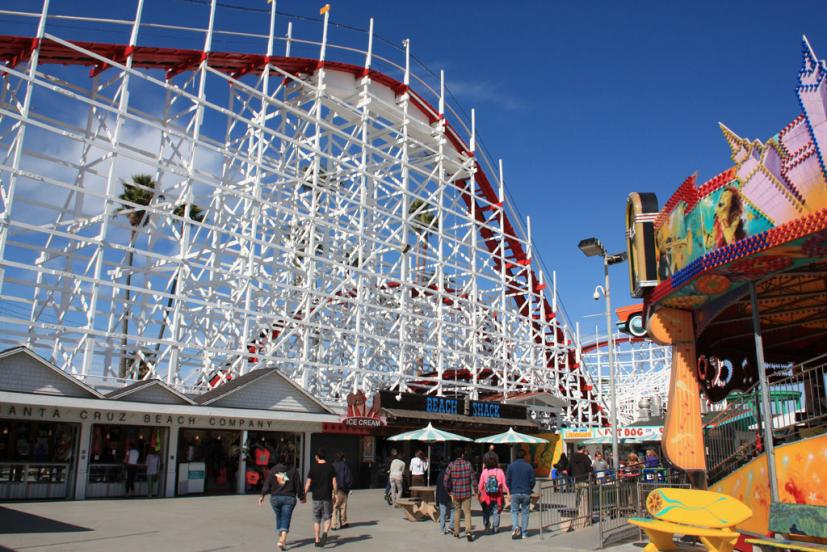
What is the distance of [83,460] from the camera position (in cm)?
1593

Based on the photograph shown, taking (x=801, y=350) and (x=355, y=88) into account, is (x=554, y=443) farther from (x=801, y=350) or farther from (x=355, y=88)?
(x=355, y=88)

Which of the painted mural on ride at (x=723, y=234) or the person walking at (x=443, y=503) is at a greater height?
the painted mural on ride at (x=723, y=234)

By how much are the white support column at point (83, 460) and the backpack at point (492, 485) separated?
924 cm

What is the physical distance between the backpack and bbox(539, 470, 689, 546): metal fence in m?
0.77

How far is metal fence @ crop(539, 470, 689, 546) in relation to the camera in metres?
11.8

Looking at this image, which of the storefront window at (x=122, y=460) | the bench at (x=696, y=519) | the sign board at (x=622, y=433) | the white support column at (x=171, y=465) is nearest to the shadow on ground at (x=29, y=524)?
the storefront window at (x=122, y=460)

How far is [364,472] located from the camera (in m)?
21.8

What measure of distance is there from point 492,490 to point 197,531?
16.2 ft

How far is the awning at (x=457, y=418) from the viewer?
20.7 m

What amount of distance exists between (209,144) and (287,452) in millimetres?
9146

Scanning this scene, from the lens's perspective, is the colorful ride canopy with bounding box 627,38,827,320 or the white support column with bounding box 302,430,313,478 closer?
the colorful ride canopy with bounding box 627,38,827,320

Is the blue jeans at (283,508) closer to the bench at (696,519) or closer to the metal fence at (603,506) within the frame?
the metal fence at (603,506)

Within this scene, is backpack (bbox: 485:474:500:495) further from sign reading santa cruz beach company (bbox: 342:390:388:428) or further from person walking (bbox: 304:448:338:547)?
sign reading santa cruz beach company (bbox: 342:390:388:428)

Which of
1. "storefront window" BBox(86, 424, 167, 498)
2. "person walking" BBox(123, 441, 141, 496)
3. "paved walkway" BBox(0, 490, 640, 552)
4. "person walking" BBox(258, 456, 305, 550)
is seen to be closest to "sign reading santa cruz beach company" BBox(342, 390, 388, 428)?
"paved walkway" BBox(0, 490, 640, 552)
